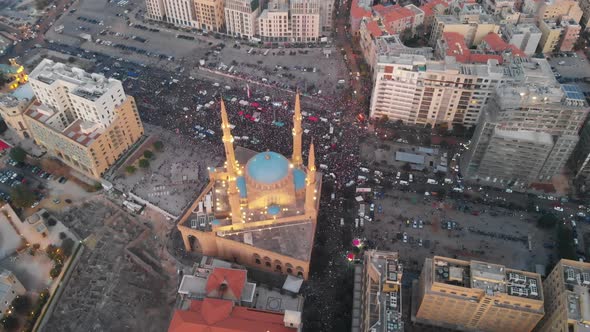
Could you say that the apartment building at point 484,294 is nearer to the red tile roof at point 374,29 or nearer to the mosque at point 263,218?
the mosque at point 263,218

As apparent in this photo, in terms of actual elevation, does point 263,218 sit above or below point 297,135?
below

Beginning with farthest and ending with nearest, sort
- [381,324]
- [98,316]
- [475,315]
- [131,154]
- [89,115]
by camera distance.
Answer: [131,154], [89,115], [98,316], [475,315], [381,324]

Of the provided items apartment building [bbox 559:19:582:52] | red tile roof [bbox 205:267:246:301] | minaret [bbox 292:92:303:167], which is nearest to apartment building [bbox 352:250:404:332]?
red tile roof [bbox 205:267:246:301]

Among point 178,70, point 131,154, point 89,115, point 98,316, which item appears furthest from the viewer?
point 178,70

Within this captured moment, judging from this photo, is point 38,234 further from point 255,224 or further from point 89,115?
point 255,224

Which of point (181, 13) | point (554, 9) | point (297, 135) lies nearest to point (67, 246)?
point (297, 135)

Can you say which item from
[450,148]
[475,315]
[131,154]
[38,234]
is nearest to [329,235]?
[475,315]

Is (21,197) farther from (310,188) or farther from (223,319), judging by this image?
(310,188)
